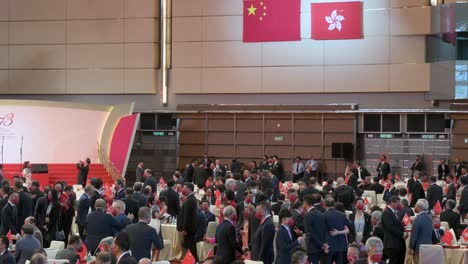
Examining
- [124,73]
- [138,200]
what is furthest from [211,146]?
[138,200]

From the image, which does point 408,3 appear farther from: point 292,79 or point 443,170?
point 443,170

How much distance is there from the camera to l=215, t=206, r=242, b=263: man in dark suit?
510 inches

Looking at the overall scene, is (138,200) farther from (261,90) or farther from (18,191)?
(261,90)

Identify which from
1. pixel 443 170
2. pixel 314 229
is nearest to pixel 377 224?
pixel 314 229

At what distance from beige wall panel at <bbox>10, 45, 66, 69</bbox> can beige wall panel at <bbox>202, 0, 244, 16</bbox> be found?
615 centimetres

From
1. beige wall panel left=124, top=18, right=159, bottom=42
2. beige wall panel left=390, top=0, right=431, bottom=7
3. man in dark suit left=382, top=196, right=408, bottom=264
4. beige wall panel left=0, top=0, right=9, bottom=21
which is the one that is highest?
beige wall panel left=0, top=0, right=9, bottom=21

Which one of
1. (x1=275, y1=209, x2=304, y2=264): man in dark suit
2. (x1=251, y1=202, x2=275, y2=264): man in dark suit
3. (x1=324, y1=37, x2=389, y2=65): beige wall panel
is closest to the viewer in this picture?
(x1=275, y1=209, x2=304, y2=264): man in dark suit

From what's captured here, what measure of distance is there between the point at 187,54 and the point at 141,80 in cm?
213

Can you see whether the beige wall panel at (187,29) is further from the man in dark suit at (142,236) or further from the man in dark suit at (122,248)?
the man in dark suit at (122,248)

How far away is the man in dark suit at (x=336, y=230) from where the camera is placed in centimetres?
1367

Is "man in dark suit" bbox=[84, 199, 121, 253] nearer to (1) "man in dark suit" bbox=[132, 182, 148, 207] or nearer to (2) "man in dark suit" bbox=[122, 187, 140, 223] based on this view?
(2) "man in dark suit" bbox=[122, 187, 140, 223]

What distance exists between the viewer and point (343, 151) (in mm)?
32625

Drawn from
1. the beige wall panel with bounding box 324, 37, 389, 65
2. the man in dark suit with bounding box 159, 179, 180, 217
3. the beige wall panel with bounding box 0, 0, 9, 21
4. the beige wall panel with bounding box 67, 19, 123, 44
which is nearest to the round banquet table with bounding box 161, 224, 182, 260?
the man in dark suit with bounding box 159, 179, 180, 217

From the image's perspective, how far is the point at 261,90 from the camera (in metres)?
34.3
